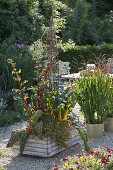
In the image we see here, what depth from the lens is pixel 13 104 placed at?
888 cm

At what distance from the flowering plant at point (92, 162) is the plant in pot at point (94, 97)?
2.18m

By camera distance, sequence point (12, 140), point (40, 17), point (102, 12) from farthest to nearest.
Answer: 1. point (102, 12)
2. point (40, 17)
3. point (12, 140)

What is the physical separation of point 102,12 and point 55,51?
17167 millimetres

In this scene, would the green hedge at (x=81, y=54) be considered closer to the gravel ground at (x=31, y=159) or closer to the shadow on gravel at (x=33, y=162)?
the gravel ground at (x=31, y=159)

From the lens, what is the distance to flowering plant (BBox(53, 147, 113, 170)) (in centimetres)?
408

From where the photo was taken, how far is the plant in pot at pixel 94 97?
21.8ft

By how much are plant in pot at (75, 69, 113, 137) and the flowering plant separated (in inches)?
86.0

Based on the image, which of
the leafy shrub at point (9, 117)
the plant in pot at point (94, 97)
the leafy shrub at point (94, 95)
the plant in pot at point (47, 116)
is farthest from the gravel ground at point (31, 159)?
the leafy shrub at point (9, 117)

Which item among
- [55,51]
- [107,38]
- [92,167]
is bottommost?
[107,38]

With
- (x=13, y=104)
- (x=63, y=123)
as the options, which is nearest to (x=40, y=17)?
(x=13, y=104)

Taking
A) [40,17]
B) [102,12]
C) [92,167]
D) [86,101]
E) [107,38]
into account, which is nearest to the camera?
[92,167]

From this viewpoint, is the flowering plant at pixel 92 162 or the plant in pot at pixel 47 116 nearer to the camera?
the flowering plant at pixel 92 162

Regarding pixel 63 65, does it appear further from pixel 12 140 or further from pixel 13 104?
pixel 12 140

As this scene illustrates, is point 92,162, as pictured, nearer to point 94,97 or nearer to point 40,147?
point 40,147
